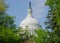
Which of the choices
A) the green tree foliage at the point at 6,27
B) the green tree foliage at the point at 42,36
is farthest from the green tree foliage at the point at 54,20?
the green tree foliage at the point at 6,27

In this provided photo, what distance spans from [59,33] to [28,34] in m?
16.3

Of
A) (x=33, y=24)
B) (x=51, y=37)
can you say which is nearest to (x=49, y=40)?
(x=51, y=37)

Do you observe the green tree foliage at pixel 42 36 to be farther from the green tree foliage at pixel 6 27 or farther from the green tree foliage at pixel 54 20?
the green tree foliage at pixel 6 27

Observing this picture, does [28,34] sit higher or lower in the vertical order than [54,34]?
lower

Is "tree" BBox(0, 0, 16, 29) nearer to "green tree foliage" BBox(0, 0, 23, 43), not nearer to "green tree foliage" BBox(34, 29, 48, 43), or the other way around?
"green tree foliage" BBox(0, 0, 23, 43)

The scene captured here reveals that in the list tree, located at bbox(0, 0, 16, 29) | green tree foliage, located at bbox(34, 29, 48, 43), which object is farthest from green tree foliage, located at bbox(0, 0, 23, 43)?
green tree foliage, located at bbox(34, 29, 48, 43)

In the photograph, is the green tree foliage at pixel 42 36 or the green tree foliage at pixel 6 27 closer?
the green tree foliage at pixel 42 36

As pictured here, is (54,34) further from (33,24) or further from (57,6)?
(33,24)

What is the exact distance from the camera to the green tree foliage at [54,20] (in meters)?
22.0

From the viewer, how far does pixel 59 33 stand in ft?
73.2

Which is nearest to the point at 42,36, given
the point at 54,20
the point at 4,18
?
the point at 54,20

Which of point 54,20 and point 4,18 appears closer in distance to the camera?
point 54,20

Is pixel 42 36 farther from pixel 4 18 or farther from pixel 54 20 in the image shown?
pixel 4 18

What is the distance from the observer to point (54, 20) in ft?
76.1
